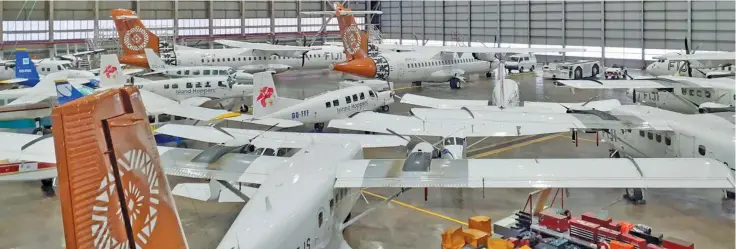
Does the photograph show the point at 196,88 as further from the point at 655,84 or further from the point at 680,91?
the point at 680,91

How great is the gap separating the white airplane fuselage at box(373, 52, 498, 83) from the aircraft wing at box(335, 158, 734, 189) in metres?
24.6

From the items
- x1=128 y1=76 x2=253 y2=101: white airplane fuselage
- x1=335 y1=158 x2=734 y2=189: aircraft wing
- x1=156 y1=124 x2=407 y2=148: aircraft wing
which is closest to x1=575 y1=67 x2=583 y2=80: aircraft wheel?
x1=128 y1=76 x2=253 y2=101: white airplane fuselage

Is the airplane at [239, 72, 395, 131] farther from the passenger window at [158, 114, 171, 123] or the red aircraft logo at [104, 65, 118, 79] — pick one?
the red aircraft logo at [104, 65, 118, 79]

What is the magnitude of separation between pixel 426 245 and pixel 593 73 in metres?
35.0

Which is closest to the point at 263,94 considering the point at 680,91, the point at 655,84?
→ the point at 655,84

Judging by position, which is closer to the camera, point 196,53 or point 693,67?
point 693,67

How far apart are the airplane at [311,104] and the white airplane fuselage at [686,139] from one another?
10577 millimetres

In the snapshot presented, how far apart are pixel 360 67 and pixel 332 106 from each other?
478 inches

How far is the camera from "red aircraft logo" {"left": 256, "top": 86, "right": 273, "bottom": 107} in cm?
2194

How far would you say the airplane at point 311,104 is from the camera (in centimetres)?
2195

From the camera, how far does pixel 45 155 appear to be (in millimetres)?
11781

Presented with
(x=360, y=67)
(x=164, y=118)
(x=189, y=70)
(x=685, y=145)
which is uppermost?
(x=360, y=67)

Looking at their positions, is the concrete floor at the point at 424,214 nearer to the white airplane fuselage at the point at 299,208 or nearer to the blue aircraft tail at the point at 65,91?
the white airplane fuselage at the point at 299,208

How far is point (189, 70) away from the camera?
1427 inches
